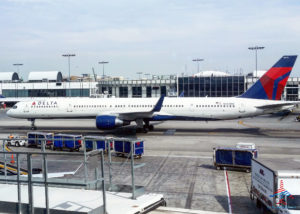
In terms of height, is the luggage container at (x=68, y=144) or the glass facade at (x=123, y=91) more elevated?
the glass facade at (x=123, y=91)

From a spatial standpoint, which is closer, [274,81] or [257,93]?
[274,81]

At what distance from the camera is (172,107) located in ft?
137

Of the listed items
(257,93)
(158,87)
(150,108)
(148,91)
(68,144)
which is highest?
(158,87)

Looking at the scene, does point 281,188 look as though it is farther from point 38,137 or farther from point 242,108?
point 242,108

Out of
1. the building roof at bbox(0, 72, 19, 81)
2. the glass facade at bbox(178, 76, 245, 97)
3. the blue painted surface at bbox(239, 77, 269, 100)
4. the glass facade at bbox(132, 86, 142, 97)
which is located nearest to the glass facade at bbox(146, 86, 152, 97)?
the glass facade at bbox(132, 86, 142, 97)

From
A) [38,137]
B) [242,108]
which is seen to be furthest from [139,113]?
[242,108]

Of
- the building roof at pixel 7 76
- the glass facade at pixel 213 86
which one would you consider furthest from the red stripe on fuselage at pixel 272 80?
the building roof at pixel 7 76

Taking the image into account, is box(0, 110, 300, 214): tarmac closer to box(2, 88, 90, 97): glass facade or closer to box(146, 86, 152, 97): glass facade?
box(146, 86, 152, 97): glass facade

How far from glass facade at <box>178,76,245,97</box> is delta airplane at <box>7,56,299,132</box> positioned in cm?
5068

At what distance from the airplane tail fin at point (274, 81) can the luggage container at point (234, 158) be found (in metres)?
18.4

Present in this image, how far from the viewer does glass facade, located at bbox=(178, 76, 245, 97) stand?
90.2 metres

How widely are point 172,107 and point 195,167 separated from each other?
59.5 ft

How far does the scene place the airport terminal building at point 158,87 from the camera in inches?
3578

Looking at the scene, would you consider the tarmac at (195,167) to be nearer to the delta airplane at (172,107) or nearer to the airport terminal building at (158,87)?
the delta airplane at (172,107)
